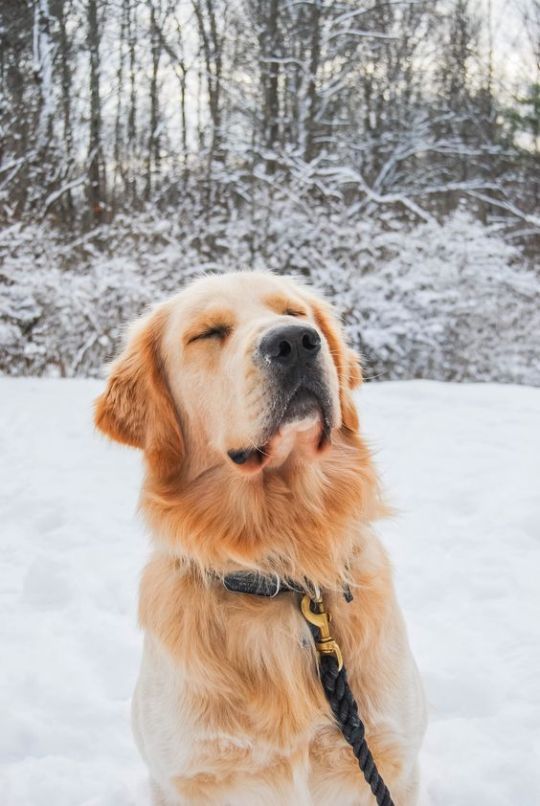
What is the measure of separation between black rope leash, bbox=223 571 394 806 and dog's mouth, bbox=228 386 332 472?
335 millimetres

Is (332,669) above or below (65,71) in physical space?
below

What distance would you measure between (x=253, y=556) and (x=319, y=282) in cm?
803

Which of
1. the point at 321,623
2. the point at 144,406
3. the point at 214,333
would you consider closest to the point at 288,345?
the point at 214,333

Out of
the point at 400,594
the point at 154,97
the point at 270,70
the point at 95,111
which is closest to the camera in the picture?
the point at 400,594

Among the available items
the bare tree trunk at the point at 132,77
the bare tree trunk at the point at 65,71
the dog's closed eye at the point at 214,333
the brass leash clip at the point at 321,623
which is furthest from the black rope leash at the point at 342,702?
the bare tree trunk at the point at 132,77

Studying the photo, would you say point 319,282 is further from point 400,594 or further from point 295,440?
point 295,440

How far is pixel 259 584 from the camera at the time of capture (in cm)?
203

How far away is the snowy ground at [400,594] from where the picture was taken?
A: 95.6 inches

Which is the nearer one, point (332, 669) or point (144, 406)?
point (332, 669)

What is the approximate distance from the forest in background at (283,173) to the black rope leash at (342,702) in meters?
7.57

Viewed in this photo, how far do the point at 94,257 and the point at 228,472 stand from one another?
8676mm

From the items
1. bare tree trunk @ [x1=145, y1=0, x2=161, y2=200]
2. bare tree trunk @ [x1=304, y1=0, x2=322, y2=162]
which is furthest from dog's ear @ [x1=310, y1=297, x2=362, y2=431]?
bare tree trunk @ [x1=304, y1=0, x2=322, y2=162]

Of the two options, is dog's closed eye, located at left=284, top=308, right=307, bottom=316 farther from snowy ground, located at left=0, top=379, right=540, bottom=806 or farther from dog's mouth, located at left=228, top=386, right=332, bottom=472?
snowy ground, located at left=0, top=379, right=540, bottom=806

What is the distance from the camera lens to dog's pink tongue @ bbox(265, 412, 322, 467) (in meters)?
1.89
